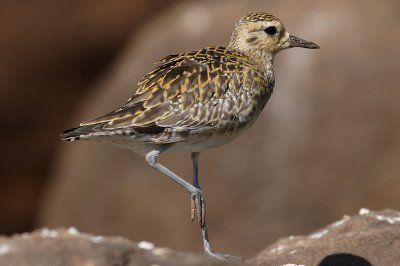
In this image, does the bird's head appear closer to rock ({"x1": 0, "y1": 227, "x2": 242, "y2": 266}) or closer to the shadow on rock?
the shadow on rock

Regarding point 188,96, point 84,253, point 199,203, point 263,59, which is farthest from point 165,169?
point 263,59

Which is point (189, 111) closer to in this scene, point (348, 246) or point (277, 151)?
point (348, 246)

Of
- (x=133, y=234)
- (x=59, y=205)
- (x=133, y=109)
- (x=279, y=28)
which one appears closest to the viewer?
(x=133, y=109)

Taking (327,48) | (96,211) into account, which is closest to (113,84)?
(96,211)

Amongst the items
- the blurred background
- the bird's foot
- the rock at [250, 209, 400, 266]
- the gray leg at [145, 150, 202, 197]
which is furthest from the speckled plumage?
the blurred background

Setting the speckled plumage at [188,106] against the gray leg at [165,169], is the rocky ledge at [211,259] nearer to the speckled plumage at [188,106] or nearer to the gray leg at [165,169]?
the gray leg at [165,169]

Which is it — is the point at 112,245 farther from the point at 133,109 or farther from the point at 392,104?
the point at 392,104

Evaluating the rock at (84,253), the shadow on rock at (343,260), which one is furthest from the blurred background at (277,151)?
the rock at (84,253)
